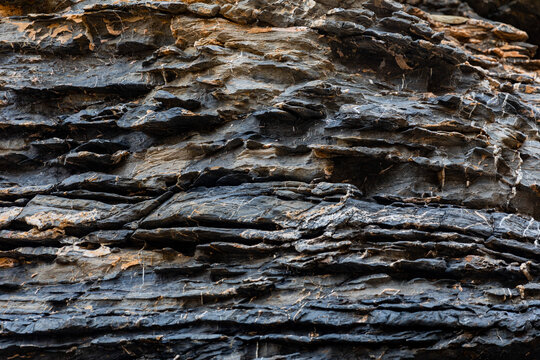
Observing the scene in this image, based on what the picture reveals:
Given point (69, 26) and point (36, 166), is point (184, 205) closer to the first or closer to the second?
point (36, 166)

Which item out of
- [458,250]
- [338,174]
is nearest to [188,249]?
[338,174]

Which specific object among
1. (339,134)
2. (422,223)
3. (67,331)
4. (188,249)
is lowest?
(67,331)

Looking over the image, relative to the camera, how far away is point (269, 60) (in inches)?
731

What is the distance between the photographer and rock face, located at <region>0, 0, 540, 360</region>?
12.7m

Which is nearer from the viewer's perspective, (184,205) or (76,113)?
(184,205)

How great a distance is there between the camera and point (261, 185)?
605 inches

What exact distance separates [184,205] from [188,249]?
150 cm

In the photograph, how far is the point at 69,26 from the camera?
2100cm

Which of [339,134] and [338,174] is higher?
[339,134]

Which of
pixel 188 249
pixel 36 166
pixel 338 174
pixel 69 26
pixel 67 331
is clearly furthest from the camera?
pixel 69 26

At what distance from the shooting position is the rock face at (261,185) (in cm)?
1272

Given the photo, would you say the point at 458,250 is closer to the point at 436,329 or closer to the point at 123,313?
the point at 436,329

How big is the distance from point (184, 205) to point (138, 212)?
1.79m

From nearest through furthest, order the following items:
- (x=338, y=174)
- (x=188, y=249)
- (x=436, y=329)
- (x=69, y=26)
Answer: (x=436, y=329) → (x=188, y=249) → (x=338, y=174) → (x=69, y=26)
